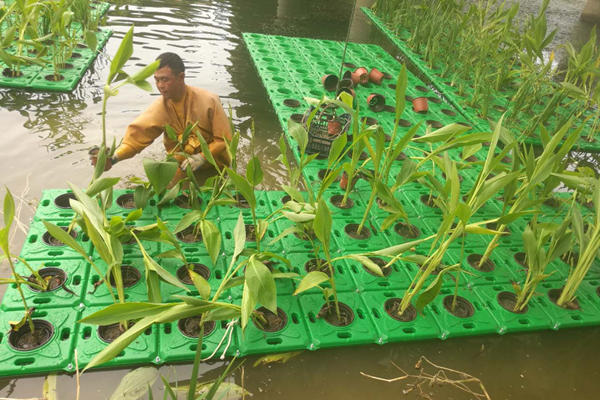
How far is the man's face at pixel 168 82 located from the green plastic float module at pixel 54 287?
0.80 m

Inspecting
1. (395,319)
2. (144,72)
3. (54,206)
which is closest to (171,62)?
(144,72)

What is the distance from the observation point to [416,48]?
4477mm

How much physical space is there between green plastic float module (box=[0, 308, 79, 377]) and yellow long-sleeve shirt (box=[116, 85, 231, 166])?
82 cm

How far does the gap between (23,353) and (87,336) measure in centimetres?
17

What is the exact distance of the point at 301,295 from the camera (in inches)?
65.7

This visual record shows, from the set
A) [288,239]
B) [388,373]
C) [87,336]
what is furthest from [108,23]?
[388,373]

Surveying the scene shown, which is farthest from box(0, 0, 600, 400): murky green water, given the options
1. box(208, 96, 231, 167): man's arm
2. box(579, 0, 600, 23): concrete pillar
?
box(579, 0, 600, 23): concrete pillar

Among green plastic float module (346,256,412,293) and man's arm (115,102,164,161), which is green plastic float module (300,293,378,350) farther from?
man's arm (115,102,164,161)

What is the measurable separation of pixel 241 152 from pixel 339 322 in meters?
1.40

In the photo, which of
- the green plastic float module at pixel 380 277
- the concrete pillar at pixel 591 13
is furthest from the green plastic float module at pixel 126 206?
the concrete pillar at pixel 591 13

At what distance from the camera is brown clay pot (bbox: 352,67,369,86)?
3.48 metres

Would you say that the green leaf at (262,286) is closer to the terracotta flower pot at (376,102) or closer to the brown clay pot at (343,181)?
the brown clay pot at (343,181)

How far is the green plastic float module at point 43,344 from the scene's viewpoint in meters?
1.27

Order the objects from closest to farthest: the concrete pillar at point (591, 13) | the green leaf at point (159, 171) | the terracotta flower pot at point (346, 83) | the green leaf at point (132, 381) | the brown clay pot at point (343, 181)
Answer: the green leaf at point (132, 381) < the green leaf at point (159, 171) < the brown clay pot at point (343, 181) < the terracotta flower pot at point (346, 83) < the concrete pillar at point (591, 13)
